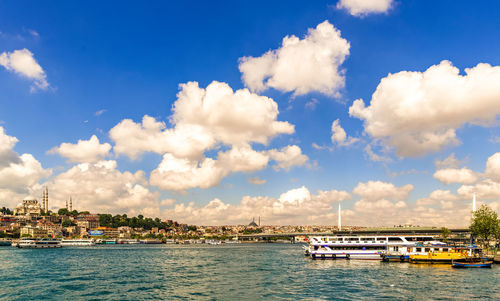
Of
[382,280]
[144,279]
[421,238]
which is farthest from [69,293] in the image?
[421,238]

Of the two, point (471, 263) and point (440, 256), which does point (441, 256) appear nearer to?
point (440, 256)

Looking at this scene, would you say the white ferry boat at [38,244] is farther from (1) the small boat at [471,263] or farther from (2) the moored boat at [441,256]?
(1) the small boat at [471,263]

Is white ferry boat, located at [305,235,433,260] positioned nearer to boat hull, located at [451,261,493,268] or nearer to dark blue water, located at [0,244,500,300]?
boat hull, located at [451,261,493,268]

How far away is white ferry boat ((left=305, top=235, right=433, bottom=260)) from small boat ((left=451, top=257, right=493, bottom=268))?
18695mm

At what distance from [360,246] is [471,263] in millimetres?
27299

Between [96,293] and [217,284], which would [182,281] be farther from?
[96,293]

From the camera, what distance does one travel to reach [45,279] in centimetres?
5997

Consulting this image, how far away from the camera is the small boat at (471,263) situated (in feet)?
228

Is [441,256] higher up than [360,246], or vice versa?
[441,256]

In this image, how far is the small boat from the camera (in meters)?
69.6

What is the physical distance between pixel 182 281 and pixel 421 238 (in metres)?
61.2

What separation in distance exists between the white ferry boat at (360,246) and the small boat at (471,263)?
1870 centimetres

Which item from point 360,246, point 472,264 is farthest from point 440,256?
point 360,246

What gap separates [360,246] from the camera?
308 ft
